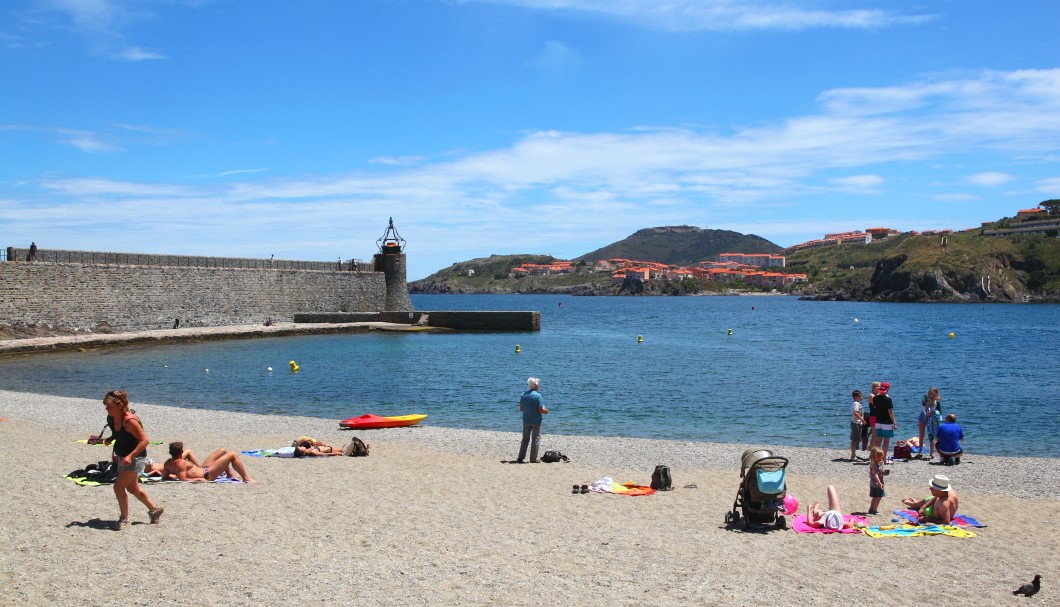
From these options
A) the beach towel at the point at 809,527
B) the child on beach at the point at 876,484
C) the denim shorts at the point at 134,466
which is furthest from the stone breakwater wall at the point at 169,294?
the child on beach at the point at 876,484

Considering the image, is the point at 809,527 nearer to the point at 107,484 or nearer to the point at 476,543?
the point at 476,543

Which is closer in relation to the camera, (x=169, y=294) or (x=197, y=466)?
(x=197, y=466)

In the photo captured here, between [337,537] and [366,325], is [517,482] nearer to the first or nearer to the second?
[337,537]

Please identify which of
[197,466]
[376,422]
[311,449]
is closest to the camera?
[197,466]

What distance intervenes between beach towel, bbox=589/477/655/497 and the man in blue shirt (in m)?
5.66

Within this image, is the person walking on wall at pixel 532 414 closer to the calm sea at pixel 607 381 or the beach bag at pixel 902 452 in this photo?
the calm sea at pixel 607 381

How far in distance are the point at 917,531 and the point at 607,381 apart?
19.6m

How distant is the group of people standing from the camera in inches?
503

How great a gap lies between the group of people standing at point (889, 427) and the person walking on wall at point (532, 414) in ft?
17.0

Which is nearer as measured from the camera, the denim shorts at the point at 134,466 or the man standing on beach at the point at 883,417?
the denim shorts at the point at 134,466

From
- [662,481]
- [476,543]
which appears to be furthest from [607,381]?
[476,543]

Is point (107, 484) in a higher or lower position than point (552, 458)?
higher

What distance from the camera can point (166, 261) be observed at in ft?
143

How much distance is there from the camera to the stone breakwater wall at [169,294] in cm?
3597
